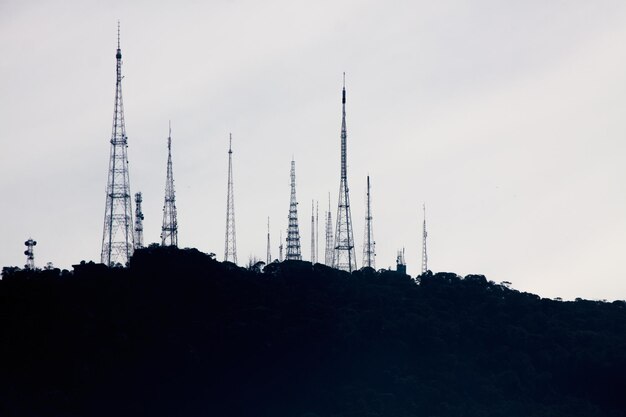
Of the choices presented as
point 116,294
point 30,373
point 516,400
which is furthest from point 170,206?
point 516,400

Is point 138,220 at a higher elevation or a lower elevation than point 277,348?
higher

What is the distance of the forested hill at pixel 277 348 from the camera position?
104688 mm

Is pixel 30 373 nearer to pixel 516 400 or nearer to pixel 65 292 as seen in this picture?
pixel 65 292

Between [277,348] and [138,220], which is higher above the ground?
[138,220]

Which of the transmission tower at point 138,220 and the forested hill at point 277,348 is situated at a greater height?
the transmission tower at point 138,220

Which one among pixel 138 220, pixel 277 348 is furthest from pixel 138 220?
pixel 277 348

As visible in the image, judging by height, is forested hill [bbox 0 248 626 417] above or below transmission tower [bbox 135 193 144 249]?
below

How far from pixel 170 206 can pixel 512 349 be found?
29271mm

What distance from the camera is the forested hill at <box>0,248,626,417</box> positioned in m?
105

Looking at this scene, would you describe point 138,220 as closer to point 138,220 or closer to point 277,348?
point 138,220

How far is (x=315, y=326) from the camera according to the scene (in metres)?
116

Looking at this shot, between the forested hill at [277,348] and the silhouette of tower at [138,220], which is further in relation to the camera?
the silhouette of tower at [138,220]

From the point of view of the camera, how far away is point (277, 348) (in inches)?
4478

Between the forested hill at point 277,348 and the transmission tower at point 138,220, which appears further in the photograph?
the transmission tower at point 138,220
